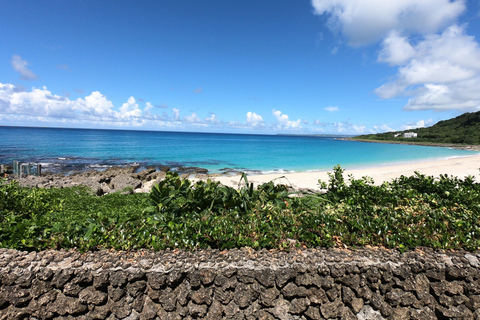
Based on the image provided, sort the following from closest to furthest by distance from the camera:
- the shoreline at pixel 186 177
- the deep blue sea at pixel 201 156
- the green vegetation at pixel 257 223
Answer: the green vegetation at pixel 257 223 → the shoreline at pixel 186 177 → the deep blue sea at pixel 201 156

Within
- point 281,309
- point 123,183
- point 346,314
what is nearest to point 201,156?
point 123,183

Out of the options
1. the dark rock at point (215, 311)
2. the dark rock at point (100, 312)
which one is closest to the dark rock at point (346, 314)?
the dark rock at point (215, 311)

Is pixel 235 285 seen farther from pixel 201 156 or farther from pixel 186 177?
pixel 201 156

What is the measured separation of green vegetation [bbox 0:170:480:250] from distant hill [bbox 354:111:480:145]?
302 ft

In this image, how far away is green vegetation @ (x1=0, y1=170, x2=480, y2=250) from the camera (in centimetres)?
A: 309

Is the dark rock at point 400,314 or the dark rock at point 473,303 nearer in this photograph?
the dark rock at point 400,314

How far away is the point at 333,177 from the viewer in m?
5.36

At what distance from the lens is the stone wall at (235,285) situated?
273 cm

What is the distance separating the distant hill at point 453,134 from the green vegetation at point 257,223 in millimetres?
92120

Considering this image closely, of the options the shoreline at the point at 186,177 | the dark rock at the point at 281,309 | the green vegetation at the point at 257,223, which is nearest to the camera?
the dark rock at the point at 281,309

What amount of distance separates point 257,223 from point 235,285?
91 cm

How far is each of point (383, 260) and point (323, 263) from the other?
739 mm

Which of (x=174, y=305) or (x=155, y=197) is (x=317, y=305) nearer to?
(x=174, y=305)

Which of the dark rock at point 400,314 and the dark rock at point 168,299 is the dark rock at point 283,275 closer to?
the dark rock at point 168,299
